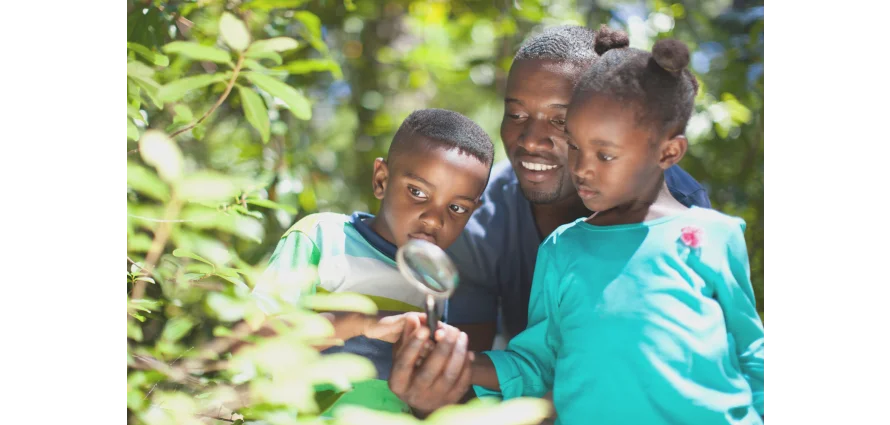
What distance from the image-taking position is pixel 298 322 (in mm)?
1060

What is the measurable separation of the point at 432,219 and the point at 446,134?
6.0 inches

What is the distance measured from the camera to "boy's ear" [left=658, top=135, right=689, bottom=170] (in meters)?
1.22

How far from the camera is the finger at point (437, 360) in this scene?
1228 millimetres

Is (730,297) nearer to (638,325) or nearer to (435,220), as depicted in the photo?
(638,325)

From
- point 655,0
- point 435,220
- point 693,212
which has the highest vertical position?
point 655,0

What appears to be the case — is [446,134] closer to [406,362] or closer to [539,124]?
[539,124]

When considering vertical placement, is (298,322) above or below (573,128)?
below

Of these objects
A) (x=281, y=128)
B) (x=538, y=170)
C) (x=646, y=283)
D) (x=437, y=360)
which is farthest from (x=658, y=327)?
(x=281, y=128)

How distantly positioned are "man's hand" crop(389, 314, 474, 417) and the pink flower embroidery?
361 mm

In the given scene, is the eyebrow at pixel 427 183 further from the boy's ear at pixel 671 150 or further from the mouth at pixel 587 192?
the boy's ear at pixel 671 150

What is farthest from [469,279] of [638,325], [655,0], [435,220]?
[655,0]

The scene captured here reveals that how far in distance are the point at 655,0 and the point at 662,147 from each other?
2.15ft

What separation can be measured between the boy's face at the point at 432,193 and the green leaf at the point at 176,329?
37cm

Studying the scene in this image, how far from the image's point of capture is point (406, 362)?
4.04 feet
